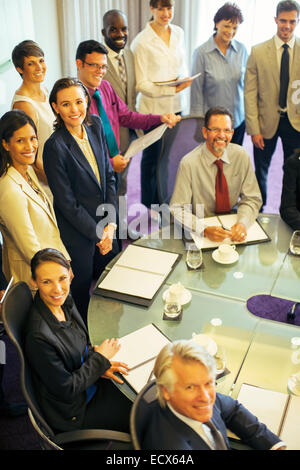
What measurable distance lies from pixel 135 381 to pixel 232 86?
2.64 m

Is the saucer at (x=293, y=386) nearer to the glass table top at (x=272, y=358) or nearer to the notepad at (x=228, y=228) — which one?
the glass table top at (x=272, y=358)

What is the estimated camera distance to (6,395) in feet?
8.37

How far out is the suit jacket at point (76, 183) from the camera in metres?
2.33

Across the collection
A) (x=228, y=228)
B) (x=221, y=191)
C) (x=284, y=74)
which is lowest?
(x=228, y=228)

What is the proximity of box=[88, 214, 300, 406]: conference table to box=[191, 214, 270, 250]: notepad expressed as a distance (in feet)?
0.14

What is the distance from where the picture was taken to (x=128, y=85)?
343 cm

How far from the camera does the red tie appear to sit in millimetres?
2770

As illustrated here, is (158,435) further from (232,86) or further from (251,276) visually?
(232,86)

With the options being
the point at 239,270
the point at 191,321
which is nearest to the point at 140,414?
the point at 191,321

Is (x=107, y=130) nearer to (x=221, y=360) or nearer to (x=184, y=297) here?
(x=184, y=297)

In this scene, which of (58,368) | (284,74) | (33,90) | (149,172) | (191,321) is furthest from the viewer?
(149,172)

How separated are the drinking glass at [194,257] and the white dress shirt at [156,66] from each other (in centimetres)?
162

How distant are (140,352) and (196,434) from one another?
50 cm

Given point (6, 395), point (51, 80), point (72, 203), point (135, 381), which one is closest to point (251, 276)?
point (135, 381)
